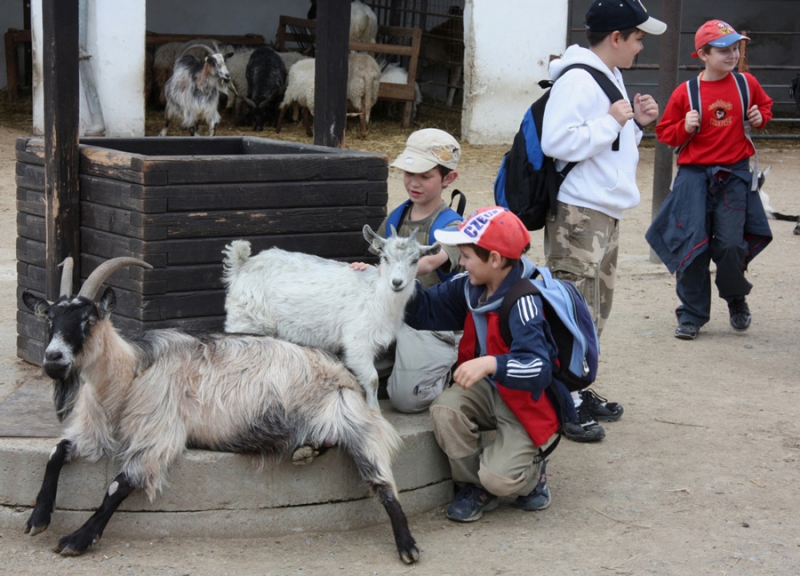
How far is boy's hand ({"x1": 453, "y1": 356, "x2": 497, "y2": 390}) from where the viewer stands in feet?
10.5

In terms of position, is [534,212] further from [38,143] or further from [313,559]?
[38,143]

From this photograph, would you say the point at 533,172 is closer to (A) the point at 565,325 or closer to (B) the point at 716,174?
(A) the point at 565,325

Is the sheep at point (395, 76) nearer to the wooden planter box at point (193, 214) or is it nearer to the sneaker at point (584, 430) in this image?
the wooden planter box at point (193, 214)

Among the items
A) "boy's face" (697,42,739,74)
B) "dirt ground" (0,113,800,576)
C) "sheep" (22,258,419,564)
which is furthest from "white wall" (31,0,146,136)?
"sheep" (22,258,419,564)

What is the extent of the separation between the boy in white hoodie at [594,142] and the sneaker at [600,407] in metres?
0.51

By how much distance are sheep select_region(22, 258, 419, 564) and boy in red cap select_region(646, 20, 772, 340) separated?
9.85 feet

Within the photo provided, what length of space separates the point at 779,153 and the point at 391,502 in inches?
435

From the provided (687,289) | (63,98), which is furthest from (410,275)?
(687,289)

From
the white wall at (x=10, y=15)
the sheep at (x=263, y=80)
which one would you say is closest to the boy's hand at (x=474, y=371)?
the sheep at (x=263, y=80)

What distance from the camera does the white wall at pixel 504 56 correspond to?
39.9 feet

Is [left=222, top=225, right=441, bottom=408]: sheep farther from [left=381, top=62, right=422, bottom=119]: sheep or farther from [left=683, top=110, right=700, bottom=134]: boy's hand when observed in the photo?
[left=381, top=62, right=422, bottom=119]: sheep

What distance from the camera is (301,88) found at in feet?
41.0

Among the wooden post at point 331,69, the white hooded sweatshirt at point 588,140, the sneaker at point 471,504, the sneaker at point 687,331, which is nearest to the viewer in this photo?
the sneaker at point 471,504

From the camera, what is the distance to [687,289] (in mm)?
5969
